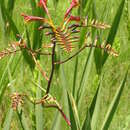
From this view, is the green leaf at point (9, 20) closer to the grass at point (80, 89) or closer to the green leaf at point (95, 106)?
the grass at point (80, 89)

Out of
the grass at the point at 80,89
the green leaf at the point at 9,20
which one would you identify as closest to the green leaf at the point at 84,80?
the grass at the point at 80,89

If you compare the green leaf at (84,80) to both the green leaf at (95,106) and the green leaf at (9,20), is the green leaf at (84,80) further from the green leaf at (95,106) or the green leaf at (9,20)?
the green leaf at (9,20)

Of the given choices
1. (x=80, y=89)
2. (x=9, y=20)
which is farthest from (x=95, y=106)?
(x=9, y=20)

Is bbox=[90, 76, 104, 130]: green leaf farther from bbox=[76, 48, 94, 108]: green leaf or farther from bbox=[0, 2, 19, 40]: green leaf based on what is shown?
bbox=[0, 2, 19, 40]: green leaf

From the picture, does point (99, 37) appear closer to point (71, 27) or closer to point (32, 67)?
point (32, 67)

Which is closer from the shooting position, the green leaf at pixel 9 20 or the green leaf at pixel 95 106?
the green leaf at pixel 95 106

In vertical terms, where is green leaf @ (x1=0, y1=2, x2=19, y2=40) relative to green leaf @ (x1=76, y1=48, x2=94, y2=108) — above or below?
above

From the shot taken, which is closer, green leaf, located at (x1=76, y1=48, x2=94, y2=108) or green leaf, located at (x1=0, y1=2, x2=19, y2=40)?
green leaf, located at (x1=76, y1=48, x2=94, y2=108)

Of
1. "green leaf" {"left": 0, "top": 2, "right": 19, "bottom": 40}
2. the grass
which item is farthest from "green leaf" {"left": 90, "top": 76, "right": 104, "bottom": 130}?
"green leaf" {"left": 0, "top": 2, "right": 19, "bottom": 40}

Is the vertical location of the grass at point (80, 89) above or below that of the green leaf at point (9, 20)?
below

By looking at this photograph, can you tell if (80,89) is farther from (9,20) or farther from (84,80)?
(9,20)

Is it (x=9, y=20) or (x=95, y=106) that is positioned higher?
(x=9, y=20)
